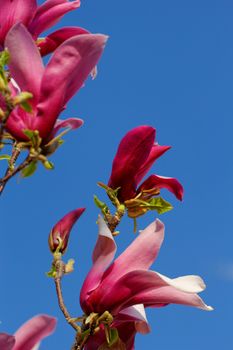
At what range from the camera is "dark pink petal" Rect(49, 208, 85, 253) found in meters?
1.97

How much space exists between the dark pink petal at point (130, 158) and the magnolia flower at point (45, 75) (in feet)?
1.99

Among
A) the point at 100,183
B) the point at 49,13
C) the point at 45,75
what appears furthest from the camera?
the point at 100,183

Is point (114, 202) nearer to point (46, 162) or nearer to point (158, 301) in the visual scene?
point (158, 301)

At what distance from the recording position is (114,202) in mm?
2215

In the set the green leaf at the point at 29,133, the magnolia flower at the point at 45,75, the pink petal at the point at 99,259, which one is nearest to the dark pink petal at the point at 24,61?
the magnolia flower at the point at 45,75

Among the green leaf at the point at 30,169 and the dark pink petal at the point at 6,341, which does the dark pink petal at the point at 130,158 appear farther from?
the dark pink petal at the point at 6,341

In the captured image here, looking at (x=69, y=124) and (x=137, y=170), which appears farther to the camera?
(x=137, y=170)

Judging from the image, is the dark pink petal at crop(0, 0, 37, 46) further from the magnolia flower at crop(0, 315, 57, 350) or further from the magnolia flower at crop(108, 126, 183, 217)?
the magnolia flower at crop(0, 315, 57, 350)

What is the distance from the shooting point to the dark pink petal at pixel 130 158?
213 centimetres

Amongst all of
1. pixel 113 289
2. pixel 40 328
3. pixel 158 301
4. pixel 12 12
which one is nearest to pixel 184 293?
pixel 158 301

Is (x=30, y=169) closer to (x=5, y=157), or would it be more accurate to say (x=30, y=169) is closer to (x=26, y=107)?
(x=26, y=107)

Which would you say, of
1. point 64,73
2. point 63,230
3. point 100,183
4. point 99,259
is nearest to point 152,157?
point 100,183

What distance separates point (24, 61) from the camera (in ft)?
4.93

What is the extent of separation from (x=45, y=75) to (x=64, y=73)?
46 mm
